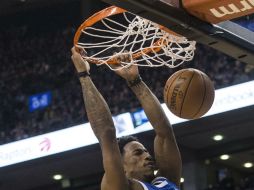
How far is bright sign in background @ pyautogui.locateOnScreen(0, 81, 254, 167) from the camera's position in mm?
9719

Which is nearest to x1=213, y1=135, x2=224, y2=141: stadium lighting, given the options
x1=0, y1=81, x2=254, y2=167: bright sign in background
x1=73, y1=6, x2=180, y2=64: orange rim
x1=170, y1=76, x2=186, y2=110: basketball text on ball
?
x1=0, y1=81, x2=254, y2=167: bright sign in background

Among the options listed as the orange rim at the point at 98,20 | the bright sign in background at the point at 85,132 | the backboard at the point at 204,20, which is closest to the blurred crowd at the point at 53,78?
the bright sign in background at the point at 85,132

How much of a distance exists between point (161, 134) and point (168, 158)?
151mm

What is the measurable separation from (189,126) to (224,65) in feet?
4.04

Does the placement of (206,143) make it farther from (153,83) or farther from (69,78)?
(69,78)

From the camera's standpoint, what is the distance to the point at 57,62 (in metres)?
14.2

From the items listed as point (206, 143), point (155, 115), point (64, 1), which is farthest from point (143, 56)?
point (64, 1)

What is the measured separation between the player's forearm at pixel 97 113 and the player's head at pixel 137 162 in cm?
30

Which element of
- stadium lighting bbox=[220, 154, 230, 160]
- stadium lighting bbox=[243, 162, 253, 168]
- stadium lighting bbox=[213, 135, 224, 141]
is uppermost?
stadium lighting bbox=[213, 135, 224, 141]

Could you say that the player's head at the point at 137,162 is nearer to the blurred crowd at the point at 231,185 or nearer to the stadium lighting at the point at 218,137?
the blurred crowd at the point at 231,185

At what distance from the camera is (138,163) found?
355 cm

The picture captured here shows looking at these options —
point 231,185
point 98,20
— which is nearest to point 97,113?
point 98,20

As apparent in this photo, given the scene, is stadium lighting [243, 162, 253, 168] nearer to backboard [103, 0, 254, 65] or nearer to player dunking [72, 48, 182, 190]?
player dunking [72, 48, 182, 190]

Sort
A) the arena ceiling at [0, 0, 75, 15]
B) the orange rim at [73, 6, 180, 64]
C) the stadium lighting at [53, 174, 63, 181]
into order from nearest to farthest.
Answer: the orange rim at [73, 6, 180, 64] < the stadium lighting at [53, 174, 63, 181] < the arena ceiling at [0, 0, 75, 15]
